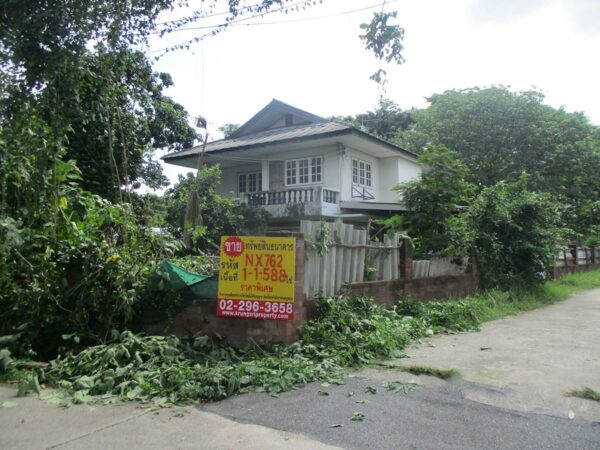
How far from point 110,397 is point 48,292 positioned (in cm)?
230

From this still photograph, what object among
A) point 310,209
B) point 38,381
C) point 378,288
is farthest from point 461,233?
point 38,381

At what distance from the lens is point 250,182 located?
22.5 metres

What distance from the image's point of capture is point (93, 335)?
20.9ft

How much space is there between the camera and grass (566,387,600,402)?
15.2 feet

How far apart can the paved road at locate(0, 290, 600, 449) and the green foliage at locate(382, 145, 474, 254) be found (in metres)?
5.54

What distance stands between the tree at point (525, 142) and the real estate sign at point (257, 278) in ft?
66.4

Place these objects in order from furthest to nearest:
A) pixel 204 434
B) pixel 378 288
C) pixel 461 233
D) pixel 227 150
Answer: pixel 227 150, pixel 461 233, pixel 378 288, pixel 204 434

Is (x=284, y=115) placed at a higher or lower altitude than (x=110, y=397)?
higher

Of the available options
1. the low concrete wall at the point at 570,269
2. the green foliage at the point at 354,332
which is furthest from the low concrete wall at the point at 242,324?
the low concrete wall at the point at 570,269

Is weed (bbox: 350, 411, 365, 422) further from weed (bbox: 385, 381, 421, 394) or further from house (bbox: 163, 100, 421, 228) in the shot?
house (bbox: 163, 100, 421, 228)

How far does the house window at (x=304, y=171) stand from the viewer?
19.7 meters

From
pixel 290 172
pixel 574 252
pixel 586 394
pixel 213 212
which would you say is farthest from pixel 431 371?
pixel 574 252

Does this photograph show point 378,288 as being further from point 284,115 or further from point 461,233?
point 284,115

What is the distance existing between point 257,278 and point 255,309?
38 centimetres
